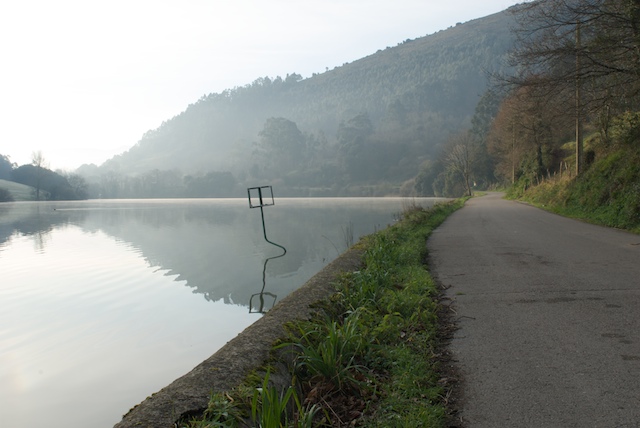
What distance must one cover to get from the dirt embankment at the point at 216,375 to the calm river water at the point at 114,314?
1769mm

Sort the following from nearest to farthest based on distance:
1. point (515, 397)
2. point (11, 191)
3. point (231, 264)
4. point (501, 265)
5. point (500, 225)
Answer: point (515, 397), point (501, 265), point (231, 264), point (500, 225), point (11, 191)

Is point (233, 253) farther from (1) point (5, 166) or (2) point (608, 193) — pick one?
(1) point (5, 166)

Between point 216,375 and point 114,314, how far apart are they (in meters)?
6.47

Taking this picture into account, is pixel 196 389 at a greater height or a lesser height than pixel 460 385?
greater

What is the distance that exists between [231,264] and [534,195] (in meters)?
24.6

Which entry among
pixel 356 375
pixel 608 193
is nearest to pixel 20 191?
pixel 608 193

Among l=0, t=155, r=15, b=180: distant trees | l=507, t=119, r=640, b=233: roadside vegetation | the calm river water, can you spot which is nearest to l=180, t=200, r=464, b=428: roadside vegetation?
the calm river water

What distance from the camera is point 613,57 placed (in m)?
14.5

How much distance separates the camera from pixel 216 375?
141 inches

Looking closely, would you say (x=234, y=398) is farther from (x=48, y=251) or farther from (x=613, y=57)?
(x=48, y=251)

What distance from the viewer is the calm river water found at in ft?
18.3

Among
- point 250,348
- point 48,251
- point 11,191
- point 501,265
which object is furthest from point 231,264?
point 11,191

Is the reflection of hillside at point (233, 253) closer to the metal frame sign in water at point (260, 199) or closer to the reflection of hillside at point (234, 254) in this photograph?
the reflection of hillside at point (234, 254)

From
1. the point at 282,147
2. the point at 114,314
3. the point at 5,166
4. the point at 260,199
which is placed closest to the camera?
the point at 114,314
